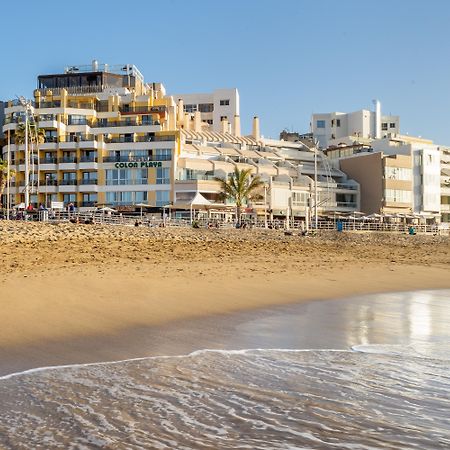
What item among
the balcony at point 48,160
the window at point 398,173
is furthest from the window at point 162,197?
the window at point 398,173

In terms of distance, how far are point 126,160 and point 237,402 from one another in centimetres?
6406

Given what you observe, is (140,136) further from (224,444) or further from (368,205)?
(224,444)

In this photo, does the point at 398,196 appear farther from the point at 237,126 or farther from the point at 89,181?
the point at 89,181

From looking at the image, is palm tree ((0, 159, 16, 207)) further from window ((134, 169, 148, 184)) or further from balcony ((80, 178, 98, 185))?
window ((134, 169, 148, 184))

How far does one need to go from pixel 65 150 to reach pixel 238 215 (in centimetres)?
2491

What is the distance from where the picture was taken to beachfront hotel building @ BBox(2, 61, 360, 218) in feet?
218

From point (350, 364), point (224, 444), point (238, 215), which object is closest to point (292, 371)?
point (350, 364)

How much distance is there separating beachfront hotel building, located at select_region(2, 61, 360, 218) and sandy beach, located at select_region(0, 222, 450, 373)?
1379 inches

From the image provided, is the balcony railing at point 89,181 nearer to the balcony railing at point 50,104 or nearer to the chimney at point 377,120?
the balcony railing at point 50,104

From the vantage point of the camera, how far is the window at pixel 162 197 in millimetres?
65812

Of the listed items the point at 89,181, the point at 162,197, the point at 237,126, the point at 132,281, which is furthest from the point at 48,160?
the point at 132,281

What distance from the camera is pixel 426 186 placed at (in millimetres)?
82375

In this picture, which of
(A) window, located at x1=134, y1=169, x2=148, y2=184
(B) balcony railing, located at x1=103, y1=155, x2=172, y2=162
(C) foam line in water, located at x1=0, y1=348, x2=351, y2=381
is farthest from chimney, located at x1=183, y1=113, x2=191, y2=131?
(C) foam line in water, located at x1=0, y1=348, x2=351, y2=381

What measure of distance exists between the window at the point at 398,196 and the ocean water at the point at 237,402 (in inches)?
2886
